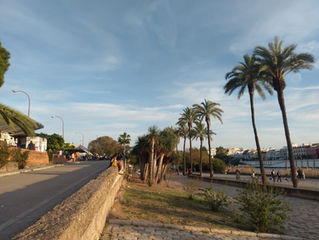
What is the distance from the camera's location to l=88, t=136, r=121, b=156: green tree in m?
97.4

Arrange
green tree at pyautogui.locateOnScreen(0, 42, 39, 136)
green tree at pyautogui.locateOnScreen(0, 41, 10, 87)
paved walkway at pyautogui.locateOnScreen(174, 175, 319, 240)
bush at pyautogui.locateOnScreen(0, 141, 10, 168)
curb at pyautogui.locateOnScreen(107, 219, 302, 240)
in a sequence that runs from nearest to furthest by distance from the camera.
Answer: curb at pyautogui.locateOnScreen(107, 219, 302, 240)
paved walkway at pyautogui.locateOnScreen(174, 175, 319, 240)
green tree at pyautogui.locateOnScreen(0, 42, 39, 136)
bush at pyautogui.locateOnScreen(0, 141, 10, 168)
green tree at pyautogui.locateOnScreen(0, 41, 10, 87)

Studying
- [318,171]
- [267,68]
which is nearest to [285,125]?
[267,68]

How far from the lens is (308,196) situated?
1595 cm

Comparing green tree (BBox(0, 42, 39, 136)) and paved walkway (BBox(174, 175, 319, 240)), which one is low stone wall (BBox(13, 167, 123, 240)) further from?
green tree (BBox(0, 42, 39, 136))

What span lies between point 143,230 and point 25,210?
3444mm

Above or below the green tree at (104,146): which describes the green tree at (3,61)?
above

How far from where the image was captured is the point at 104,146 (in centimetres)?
9869

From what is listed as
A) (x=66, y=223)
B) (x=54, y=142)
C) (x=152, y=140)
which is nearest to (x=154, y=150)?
(x=152, y=140)

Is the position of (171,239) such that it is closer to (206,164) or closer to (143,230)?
(143,230)

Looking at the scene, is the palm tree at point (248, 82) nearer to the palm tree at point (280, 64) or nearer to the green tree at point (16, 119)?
the palm tree at point (280, 64)

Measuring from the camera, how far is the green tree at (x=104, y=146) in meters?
A: 97.4

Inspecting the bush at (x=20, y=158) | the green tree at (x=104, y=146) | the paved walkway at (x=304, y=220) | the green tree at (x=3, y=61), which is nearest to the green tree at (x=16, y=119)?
the bush at (x=20, y=158)

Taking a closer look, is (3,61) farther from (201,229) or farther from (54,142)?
(54,142)

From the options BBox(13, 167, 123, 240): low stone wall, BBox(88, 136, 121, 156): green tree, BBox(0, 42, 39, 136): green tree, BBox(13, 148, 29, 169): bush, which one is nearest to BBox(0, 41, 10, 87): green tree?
BBox(13, 148, 29, 169): bush
